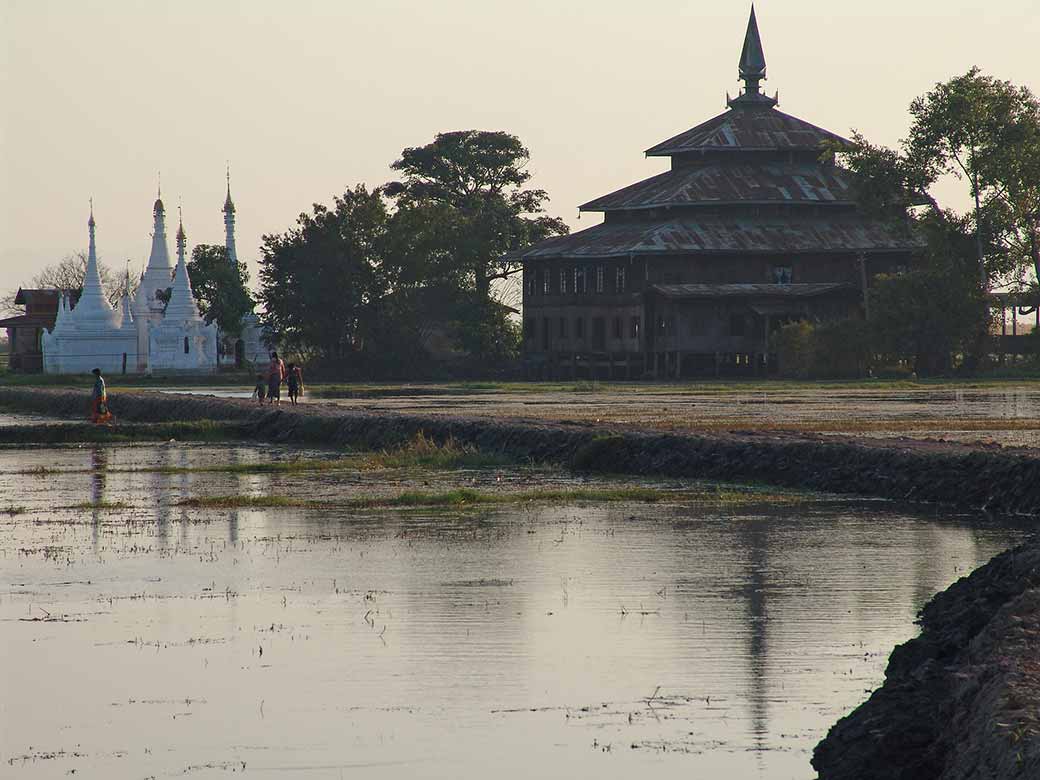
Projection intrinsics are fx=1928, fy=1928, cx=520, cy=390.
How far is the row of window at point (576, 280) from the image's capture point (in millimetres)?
80062

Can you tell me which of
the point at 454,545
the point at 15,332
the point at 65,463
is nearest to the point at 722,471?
the point at 454,545

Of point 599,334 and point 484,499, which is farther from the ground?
point 599,334

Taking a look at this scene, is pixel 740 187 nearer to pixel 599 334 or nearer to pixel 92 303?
pixel 599 334

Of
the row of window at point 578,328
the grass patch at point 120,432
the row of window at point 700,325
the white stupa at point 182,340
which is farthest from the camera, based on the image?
the white stupa at point 182,340

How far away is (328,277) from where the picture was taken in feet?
265

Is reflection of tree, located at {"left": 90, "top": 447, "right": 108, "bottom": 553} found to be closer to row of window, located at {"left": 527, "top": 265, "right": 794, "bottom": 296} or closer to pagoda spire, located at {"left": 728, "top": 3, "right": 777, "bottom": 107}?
row of window, located at {"left": 527, "top": 265, "right": 794, "bottom": 296}

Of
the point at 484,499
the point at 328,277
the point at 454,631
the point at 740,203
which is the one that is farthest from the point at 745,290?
the point at 454,631

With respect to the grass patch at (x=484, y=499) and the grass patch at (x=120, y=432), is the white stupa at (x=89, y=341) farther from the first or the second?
the grass patch at (x=484, y=499)

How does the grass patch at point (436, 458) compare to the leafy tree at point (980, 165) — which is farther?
the leafy tree at point (980, 165)

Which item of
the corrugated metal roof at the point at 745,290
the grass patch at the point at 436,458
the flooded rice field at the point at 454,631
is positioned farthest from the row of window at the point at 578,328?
the flooded rice field at the point at 454,631

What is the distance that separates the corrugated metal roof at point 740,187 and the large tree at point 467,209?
645 cm

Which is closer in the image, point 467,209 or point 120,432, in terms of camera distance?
point 120,432

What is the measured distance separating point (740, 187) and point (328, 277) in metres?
17.8

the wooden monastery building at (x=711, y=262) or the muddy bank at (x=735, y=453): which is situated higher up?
the wooden monastery building at (x=711, y=262)
